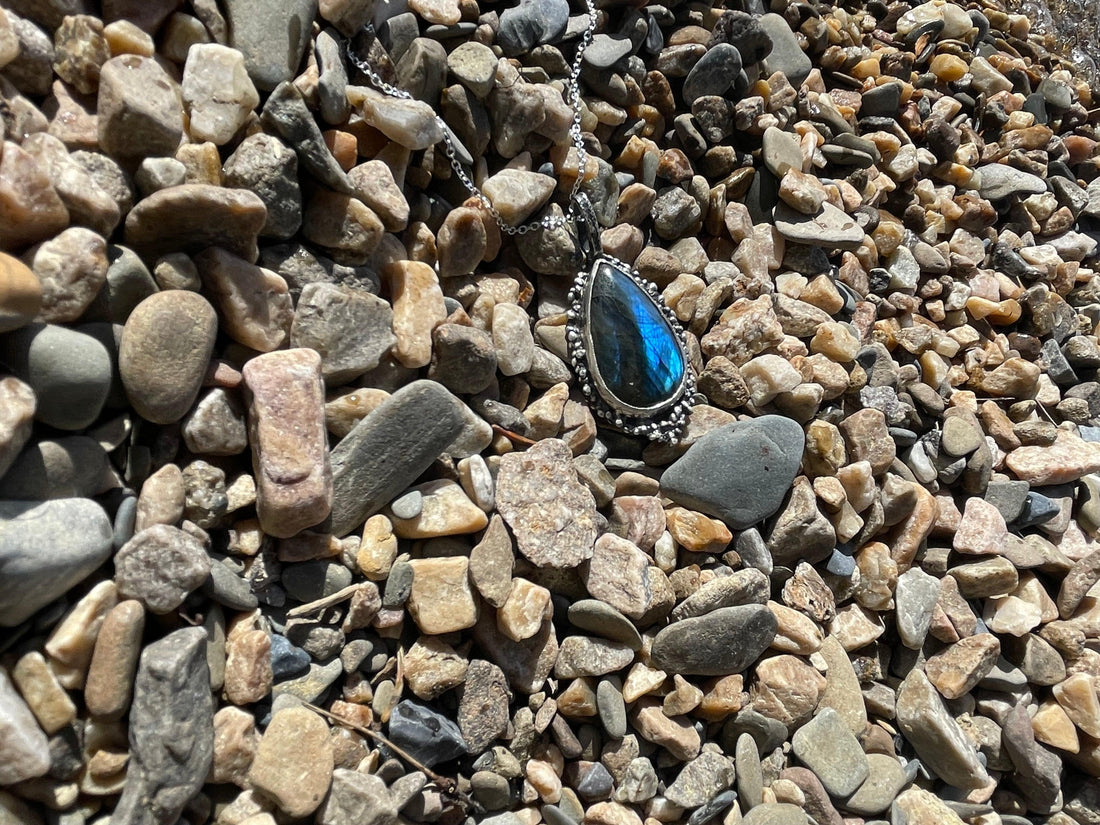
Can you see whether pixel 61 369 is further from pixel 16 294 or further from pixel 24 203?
pixel 24 203

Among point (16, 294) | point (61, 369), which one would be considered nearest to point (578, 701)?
point (61, 369)

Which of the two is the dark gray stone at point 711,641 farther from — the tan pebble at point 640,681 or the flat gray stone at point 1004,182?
the flat gray stone at point 1004,182

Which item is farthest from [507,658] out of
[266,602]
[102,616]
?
[102,616]

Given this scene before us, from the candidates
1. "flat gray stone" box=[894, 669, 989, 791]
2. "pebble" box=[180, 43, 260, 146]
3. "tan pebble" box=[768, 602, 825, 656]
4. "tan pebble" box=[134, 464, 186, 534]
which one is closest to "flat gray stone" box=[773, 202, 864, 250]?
"tan pebble" box=[768, 602, 825, 656]

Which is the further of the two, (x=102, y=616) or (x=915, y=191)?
(x=915, y=191)

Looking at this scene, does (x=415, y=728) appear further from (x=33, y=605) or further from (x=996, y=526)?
(x=996, y=526)

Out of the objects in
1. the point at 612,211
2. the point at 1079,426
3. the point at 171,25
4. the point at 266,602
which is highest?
the point at 171,25
